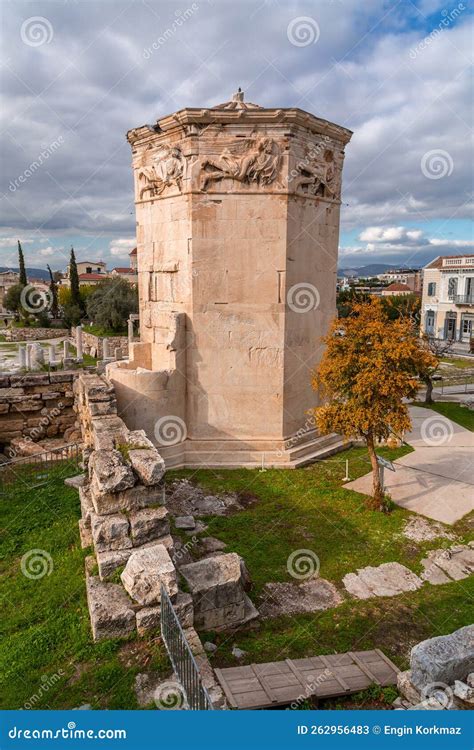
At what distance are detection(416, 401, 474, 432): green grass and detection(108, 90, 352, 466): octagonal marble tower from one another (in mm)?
6082

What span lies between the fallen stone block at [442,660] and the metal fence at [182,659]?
1.91 metres

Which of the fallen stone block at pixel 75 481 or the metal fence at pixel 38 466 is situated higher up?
the fallen stone block at pixel 75 481

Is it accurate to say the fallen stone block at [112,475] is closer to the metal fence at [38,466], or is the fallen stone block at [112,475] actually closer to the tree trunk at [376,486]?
the metal fence at [38,466]

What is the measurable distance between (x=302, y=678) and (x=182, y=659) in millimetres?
1289

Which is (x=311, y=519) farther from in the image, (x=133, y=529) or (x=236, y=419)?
(x=133, y=529)

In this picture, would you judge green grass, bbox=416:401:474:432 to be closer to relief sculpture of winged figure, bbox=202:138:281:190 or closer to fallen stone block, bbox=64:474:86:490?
relief sculpture of winged figure, bbox=202:138:281:190

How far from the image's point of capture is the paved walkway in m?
9.12

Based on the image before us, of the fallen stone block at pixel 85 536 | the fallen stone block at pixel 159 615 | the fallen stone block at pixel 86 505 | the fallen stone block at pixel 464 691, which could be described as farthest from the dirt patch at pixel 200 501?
the fallen stone block at pixel 464 691

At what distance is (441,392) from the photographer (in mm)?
19422

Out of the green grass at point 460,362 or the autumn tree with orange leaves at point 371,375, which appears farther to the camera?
the green grass at point 460,362

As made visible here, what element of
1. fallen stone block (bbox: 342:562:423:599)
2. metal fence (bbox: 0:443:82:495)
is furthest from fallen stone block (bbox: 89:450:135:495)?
metal fence (bbox: 0:443:82:495)

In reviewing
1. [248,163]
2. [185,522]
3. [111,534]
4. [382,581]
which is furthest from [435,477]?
[248,163]

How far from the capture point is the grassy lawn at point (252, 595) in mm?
4656

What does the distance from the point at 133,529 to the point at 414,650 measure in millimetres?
3273
